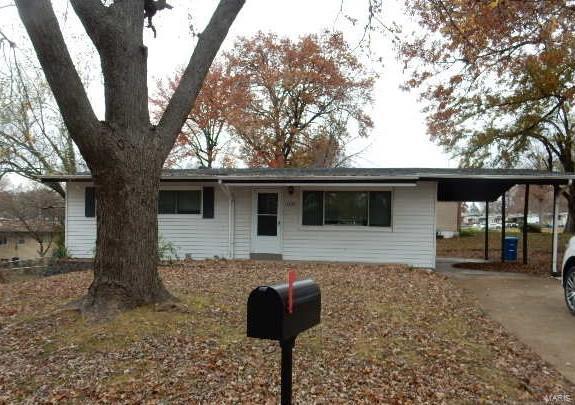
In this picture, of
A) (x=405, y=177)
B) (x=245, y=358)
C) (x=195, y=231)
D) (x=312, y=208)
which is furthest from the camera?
(x=195, y=231)

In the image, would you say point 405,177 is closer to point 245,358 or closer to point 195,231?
→ point 195,231

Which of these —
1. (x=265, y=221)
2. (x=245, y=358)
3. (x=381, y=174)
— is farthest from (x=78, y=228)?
(x=245, y=358)

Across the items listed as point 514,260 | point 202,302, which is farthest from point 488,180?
point 202,302

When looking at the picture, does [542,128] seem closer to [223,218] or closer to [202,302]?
A: [223,218]

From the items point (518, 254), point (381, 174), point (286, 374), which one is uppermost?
point (381, 174)

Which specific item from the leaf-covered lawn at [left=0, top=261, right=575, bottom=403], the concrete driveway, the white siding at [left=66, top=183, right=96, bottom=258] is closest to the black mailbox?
the leaf-covered lawn at [left=0, top=261, right=575, bottom=403]

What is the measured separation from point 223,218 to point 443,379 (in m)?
10.8

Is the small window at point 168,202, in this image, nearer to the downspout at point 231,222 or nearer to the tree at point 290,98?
the downspout at point 231,222

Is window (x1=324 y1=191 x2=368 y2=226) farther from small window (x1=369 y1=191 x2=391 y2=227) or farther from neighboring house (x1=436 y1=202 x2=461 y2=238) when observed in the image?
neighboring house (x1=436 y1=202 x2=461 y2=238)

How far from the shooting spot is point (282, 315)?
7.96ft

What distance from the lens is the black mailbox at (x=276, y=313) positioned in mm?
2430

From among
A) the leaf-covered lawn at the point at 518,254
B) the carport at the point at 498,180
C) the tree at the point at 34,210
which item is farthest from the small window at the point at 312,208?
the tree at the point at 34,210

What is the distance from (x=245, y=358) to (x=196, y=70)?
12.6ft

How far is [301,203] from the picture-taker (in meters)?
14.2
